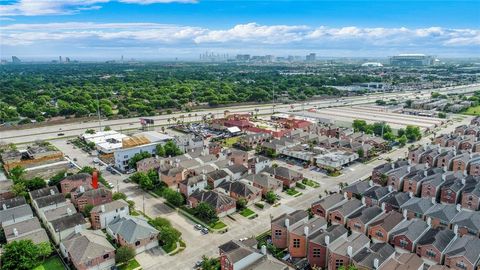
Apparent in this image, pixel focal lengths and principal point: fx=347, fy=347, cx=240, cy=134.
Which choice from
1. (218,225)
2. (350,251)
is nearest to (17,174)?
(218,225)

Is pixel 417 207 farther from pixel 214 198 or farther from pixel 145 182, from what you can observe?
pixel 145 182

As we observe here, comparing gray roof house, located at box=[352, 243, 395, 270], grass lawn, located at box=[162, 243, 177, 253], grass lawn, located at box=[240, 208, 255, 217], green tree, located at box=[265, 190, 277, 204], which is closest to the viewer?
gray roof house, located at box=[352, 243, 395, 270]

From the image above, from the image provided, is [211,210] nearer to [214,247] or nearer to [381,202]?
[214,247]

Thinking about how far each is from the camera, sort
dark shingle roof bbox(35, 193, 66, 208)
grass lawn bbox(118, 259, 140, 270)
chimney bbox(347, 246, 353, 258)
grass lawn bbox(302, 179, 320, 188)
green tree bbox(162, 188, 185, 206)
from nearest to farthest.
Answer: chimney bbox(347, 246, 353, 258) < grass lawn bbox(118, 259, 140, 270) < dark shingle roof bbox(35, 193, 66, 208) < green tree bbox(162, 188, 185, 206) < grass lawn bbox(302, 179, 320, 188)

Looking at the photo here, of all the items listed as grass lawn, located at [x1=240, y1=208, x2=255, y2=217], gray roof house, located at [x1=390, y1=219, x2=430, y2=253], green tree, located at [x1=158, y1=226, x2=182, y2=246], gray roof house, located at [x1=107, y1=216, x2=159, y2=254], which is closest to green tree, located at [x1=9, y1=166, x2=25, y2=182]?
gray roof house, located at [x1=107, y1=216, x2=159, y2=254]

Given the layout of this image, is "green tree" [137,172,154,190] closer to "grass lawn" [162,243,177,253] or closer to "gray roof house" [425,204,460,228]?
"grass lawn" [162,243,177,253]

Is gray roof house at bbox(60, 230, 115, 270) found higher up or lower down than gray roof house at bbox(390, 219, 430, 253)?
lower down

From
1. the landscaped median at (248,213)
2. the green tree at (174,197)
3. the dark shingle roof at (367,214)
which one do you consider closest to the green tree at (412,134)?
the dark shingle roof at (367,214)
